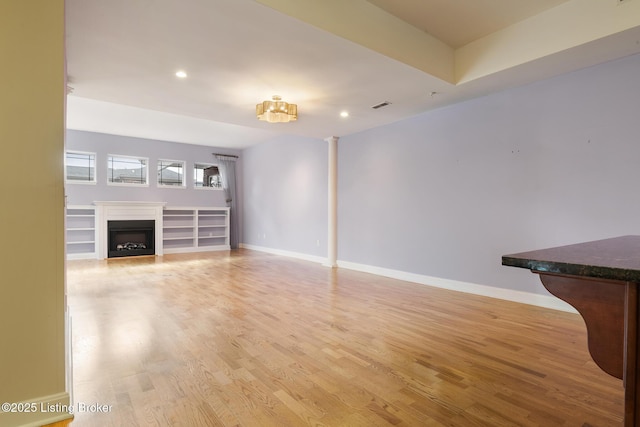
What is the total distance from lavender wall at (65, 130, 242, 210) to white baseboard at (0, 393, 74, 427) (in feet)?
24.4

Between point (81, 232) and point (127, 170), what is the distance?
1.91 metres

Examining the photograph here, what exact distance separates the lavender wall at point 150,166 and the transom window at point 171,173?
0.14 metres

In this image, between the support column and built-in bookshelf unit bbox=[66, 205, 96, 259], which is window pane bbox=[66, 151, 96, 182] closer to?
built-in bookshelf unit bbox=[66, 205, 96, 259]

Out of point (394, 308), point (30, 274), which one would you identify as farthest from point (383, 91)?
point (30, 274)

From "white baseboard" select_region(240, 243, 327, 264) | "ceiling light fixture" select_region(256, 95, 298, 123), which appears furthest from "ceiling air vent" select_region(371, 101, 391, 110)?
"white baseboard" select_region(240, 243, 327, 264)

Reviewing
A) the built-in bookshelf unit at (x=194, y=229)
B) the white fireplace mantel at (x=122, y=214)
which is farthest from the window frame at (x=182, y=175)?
the white fireplace mantel at (x=122, y=214)

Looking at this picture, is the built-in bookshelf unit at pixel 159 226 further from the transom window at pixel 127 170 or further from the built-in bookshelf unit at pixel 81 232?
the transom window at pixel 127 170

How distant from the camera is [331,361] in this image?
2.25 meters

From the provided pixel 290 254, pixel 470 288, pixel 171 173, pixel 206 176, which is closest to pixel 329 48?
pixel 470 288

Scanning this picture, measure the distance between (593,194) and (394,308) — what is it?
2431mm

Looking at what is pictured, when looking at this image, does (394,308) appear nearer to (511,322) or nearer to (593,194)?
(511,322)

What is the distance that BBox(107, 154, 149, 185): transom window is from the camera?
7.95 meters

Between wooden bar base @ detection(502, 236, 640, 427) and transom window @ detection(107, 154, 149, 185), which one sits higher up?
Result: transom window @ detection(107, 154, 149, 185)

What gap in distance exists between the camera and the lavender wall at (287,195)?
6.90m
